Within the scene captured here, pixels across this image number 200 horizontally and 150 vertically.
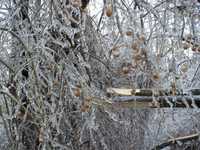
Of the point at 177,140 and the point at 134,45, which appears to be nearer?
the point at 134,45

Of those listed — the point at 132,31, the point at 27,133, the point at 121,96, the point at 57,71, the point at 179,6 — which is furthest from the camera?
the point at 27,133

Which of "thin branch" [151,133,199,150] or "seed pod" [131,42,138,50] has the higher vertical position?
"seed pod" [131,42,138,50]

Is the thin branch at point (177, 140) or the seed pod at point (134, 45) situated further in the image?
the thin branch at point (177, 140)

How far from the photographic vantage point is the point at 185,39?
2.76 meters

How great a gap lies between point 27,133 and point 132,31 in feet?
5.51

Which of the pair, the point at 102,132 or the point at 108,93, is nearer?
the point at 108,93

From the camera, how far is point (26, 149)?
3512mm

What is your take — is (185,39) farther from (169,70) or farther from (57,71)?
(57,71)

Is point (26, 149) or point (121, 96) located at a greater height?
point (121, 96)

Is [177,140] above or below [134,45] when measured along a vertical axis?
below

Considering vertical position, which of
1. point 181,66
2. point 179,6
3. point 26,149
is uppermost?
point 179,6

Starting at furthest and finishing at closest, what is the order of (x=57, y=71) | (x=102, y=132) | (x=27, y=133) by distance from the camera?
1. (x=102, y=132)
2. (x=27, y=133)
3. (x=57, y=71)

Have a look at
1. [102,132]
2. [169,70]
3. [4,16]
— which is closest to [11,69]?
[4,16]

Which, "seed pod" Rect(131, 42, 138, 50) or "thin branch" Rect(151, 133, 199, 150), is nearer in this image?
"seed pod" Rect(131, 42, 138, 50)
